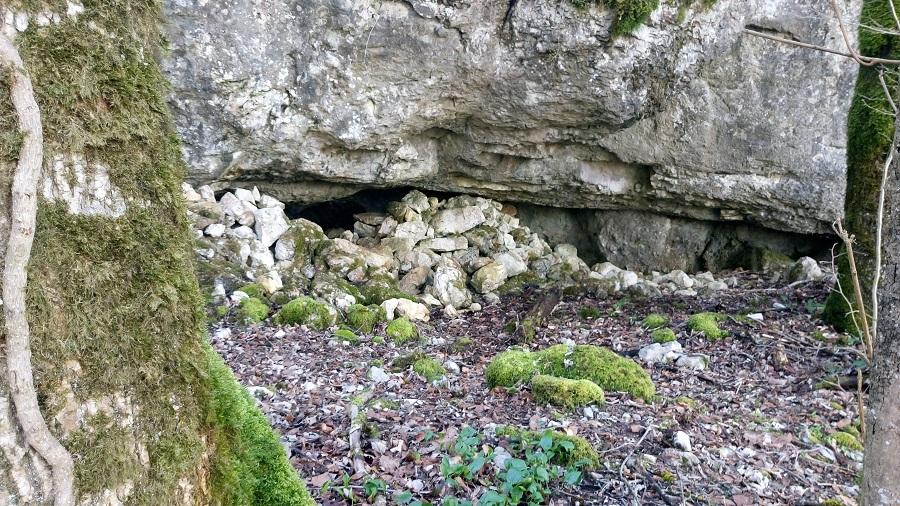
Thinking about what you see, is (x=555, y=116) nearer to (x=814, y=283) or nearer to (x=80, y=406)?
(x=814, y=283)

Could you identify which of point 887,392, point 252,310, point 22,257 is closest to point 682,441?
point 887,392

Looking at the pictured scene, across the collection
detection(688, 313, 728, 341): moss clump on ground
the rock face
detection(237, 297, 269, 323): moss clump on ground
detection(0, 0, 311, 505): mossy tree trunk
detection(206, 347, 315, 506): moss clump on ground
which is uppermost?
the rock face

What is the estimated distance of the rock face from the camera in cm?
720

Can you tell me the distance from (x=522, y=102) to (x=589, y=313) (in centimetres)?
298

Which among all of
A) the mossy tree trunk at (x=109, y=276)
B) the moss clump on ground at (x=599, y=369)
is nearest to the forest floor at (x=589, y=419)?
the moss clump on ground at (x=599, y=369)

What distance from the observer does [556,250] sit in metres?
10.7

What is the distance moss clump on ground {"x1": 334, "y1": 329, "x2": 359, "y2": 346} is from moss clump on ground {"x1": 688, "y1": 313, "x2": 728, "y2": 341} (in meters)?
3.38

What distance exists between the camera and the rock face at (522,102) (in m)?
7.20

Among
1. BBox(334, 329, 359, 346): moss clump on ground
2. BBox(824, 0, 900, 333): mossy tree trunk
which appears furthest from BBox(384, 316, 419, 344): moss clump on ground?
BBox(824, 0, 900, 333): mossy tree trunk

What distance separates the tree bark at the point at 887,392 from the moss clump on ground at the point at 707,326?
4.12 metres

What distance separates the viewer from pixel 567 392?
12.7 ft

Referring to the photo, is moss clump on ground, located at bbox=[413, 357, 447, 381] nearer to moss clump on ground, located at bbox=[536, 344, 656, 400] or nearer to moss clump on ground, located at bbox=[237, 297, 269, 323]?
moss clump on ground, located at bbox=[536, 344, 656, 400]

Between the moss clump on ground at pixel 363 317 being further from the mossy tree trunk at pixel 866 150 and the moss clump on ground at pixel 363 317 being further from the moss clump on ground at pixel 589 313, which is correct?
the mossy tree trunk at pixel 866 150

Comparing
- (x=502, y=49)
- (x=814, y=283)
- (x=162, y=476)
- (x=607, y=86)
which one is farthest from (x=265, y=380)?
(x=814, y=283)
